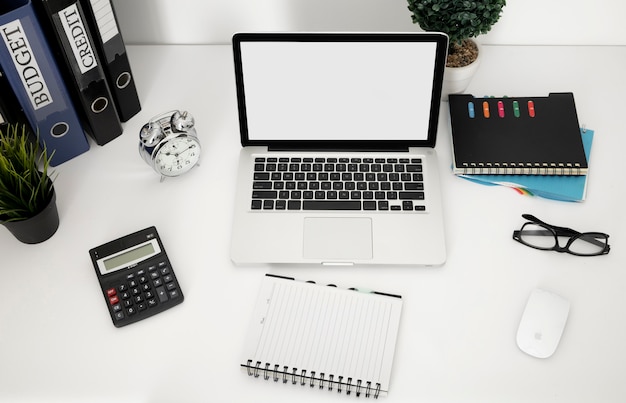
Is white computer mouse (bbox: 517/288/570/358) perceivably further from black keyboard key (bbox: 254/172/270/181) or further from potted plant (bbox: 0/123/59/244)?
potted plant (bbox: 0/123/59/244)

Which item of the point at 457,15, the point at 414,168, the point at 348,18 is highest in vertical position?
the point at 457,15

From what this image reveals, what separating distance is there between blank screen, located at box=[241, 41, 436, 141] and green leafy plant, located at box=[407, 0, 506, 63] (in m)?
0.09

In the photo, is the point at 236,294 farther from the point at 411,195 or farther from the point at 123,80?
the point at 123,80

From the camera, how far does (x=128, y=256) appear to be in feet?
3.39

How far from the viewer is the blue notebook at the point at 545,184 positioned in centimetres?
108

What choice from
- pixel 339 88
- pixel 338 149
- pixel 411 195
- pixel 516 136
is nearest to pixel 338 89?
pixel 339 88

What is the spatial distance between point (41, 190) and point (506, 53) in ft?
3.05

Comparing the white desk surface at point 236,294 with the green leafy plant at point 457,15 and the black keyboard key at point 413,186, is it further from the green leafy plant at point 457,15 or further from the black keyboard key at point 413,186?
the green leafy plant at point 457,15

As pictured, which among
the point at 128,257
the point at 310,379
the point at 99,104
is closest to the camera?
the point at 310,379

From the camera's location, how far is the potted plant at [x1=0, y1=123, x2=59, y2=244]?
38.6 inches

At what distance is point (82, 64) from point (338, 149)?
1.49ft

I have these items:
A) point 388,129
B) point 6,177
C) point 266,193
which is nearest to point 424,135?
point 388,129

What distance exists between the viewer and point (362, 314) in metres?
0.97

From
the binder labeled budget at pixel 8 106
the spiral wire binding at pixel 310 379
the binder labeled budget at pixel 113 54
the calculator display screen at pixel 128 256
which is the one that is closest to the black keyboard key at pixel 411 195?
the spiral wire binding at pixel 310 379
